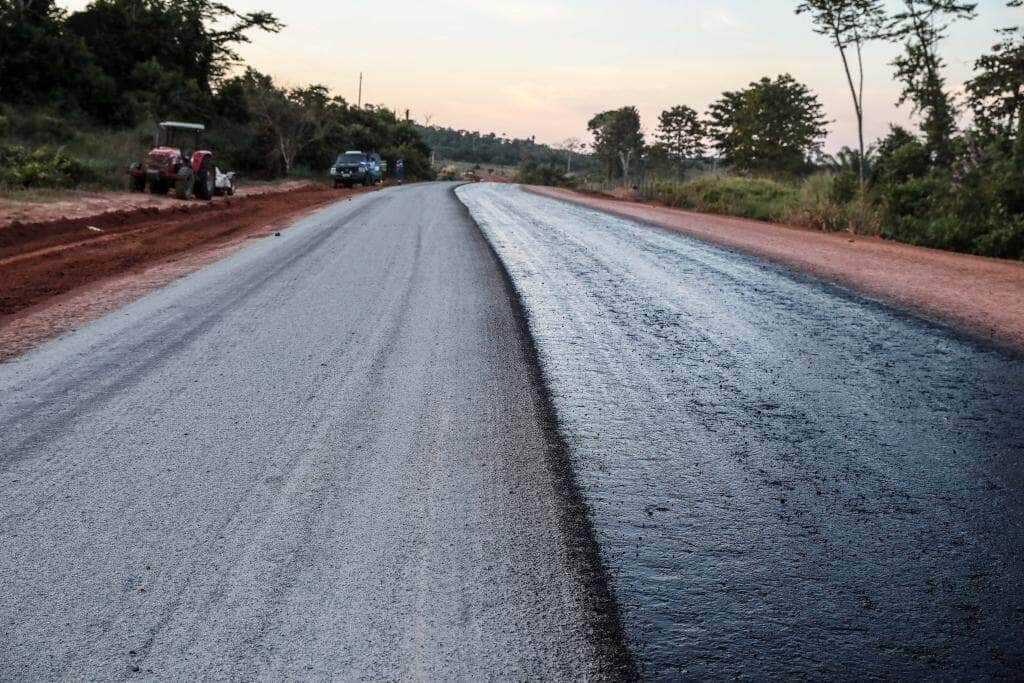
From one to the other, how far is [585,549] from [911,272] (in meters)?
9.14

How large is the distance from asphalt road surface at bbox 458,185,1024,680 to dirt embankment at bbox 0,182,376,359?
13.5 feet

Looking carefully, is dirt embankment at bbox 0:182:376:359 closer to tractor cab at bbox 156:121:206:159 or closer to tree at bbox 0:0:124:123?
tractor cab at bbox 156:121:206:159

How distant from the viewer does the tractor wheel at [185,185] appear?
20266mm

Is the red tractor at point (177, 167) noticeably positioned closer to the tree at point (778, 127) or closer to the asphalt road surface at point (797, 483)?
the asphalt road surface at point (797, 483)

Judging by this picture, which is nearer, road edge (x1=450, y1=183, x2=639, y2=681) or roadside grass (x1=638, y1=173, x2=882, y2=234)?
road edge (x1=450, y1=183, x2=639, y2=681)

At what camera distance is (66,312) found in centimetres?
675

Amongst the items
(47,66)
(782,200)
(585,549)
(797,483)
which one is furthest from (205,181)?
(585,549)

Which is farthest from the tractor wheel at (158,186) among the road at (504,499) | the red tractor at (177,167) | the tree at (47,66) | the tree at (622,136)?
the tree at (622,136)

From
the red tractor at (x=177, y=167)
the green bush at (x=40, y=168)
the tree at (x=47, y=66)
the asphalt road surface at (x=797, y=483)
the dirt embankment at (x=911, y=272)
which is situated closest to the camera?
the asphalt road surface at (x=797, y=483)

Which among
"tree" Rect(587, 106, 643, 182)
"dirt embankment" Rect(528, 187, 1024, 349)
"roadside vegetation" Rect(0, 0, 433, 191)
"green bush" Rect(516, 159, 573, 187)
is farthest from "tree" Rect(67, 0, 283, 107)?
"tree" Rect(587, 106, 643, 182)

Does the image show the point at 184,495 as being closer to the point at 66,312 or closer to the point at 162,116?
the point at 66,312

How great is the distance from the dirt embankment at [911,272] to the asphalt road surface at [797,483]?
75 cm

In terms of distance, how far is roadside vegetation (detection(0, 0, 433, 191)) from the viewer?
22.9 metres

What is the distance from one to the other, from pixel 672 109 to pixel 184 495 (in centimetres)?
8695
